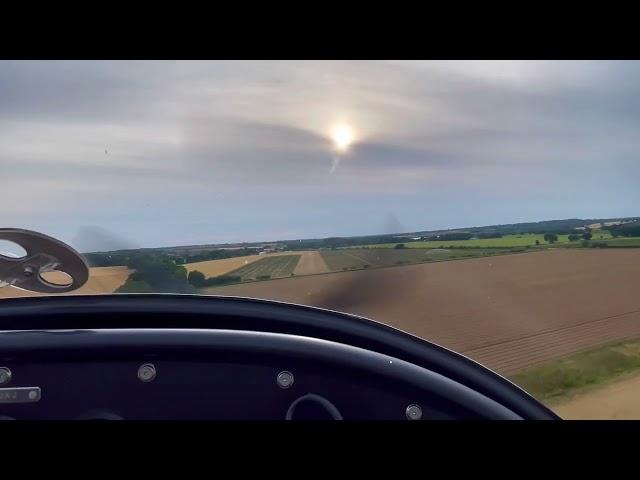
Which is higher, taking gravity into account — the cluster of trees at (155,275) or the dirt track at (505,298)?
the cluster of trees at (155,275)

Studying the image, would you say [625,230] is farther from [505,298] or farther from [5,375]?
[5,375]

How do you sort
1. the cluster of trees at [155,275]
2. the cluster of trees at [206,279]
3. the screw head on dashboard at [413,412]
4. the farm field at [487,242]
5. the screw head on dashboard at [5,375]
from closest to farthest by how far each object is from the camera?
1. the screw head on dashboard at [5,375]
2. the screw head on dashboard at [413,412]
3. the cluster of trees at [155,275]
4. the cluster of trees at [206,279]
5. the farm field at [487,242]

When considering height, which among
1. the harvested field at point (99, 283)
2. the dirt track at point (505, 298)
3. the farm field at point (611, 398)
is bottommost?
the farm field at point (611, 398)

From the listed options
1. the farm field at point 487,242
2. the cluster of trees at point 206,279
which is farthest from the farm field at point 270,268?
the farm field at point 487,242

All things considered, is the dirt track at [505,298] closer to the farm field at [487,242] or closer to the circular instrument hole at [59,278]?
the farm field at [487,242]

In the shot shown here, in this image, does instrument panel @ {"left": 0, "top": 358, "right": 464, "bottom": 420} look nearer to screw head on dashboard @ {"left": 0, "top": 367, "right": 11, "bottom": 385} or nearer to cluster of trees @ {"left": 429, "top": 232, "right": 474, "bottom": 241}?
screw head on dashboard @ {"left": 0, "top": 367, "right": 11, "bottom": 385}

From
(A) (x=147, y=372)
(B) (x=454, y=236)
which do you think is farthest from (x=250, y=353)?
(B) (x=454, y=236)
